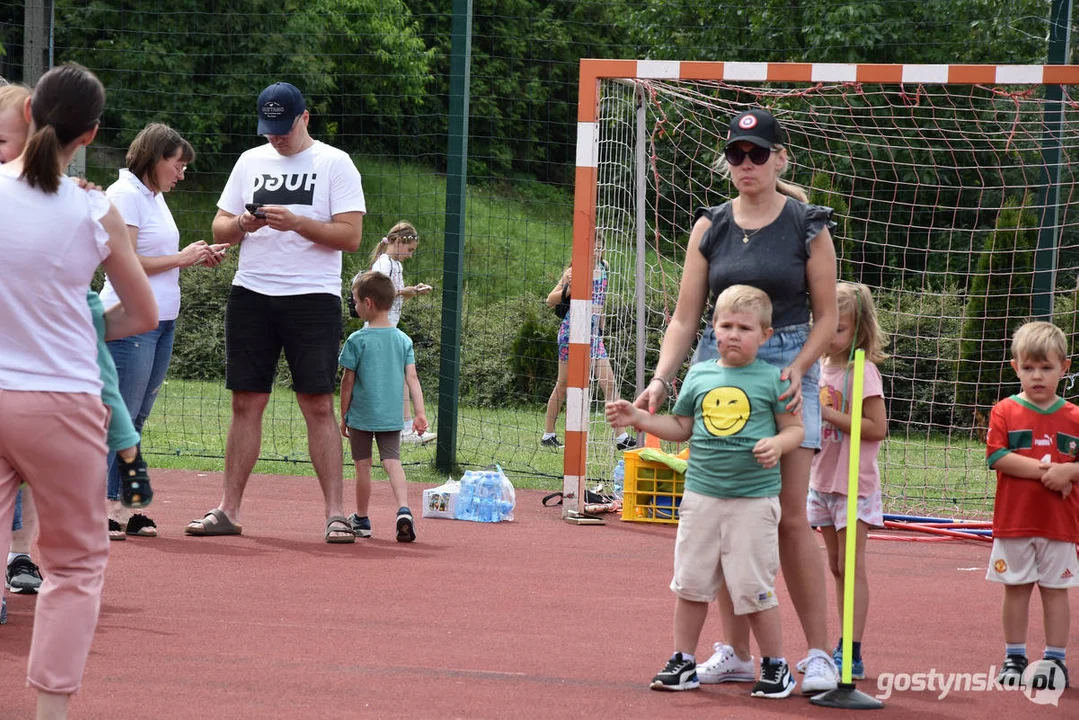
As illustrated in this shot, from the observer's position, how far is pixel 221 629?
5.02 meters

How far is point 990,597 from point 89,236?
4.67m

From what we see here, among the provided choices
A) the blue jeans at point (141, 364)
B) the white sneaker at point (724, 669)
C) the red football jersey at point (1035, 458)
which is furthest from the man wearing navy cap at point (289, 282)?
the red football jersey at point (1035, 458)

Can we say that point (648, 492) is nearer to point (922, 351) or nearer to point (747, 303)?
point (747, 303)

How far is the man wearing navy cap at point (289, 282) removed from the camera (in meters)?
6.79

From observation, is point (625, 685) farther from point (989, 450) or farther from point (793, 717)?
point (989, 450)

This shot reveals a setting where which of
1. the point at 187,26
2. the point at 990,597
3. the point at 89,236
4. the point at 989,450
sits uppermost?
the point at 187,26

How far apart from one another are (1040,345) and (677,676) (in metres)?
1.73

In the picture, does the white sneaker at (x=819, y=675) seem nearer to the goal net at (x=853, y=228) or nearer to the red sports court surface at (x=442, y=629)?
the red sports court surface at (x=442, y=629)

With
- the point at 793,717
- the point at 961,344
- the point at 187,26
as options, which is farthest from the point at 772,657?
the point at 187,26

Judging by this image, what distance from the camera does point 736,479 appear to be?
4.23 metres

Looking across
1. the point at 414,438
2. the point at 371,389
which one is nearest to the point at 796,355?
the point at 371,389

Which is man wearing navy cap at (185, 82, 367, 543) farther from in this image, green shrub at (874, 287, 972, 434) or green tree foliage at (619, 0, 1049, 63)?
green tree foliage at (619, 0, 1049, 63)

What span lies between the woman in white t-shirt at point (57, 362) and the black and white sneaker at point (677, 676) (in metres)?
1.87

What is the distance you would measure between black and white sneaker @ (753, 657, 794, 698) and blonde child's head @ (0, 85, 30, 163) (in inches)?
115
